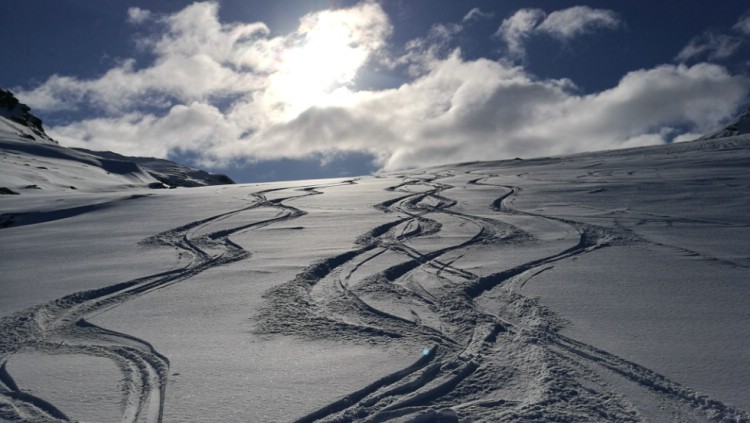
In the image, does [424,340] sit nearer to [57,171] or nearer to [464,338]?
[464,338]

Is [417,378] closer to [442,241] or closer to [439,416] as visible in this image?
[439,416]

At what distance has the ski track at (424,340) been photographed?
2363mm

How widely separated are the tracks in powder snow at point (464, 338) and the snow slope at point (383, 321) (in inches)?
0.5

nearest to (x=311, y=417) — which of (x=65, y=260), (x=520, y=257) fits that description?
(x=520, y=257)

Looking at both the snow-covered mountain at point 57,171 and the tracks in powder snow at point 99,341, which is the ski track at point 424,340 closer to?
the tracks in powder snow at point 99,341

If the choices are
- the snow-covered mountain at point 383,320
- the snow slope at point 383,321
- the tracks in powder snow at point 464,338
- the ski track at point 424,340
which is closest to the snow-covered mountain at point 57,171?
the snow-covered mountain at point 383,320

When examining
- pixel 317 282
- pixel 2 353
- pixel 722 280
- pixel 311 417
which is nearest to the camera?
pixel 311 417

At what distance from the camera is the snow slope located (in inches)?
96.3

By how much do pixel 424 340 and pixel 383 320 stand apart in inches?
17.0

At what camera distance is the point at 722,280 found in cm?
412

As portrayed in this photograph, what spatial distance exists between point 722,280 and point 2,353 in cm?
531

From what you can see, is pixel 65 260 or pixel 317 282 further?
pixel 65 260

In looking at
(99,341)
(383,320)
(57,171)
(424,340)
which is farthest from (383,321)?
(57,171)

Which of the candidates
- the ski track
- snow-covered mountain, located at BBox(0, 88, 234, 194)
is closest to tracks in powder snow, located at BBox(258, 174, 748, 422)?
the ski track
